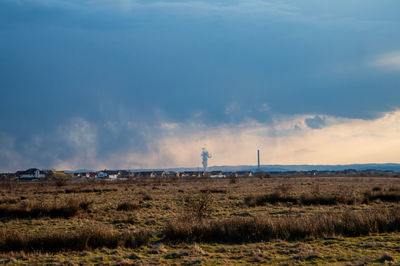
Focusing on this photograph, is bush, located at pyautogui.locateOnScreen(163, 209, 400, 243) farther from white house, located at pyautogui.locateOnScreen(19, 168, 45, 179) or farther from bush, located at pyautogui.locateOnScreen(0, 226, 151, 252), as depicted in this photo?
white house, located at pyautogui.locateOnScreen(19, 168, 45, 179)

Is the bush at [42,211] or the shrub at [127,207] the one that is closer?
the bush at [42,211]

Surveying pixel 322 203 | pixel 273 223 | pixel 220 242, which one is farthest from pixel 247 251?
pixel 322 203

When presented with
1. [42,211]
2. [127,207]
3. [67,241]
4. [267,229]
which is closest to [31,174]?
[42,211]

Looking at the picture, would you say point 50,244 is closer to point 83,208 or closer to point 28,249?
point 28,249

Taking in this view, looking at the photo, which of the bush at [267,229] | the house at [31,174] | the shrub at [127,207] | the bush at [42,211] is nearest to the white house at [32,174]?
the house at [31,174]

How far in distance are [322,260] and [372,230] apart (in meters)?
5.12

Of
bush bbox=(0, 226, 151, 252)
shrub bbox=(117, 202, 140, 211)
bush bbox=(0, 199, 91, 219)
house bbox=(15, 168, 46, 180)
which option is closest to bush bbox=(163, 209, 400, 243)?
bush bbox=(0, 226, 151, 252)

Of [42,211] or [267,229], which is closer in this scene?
[267,229]

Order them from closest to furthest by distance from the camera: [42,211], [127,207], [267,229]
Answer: [267,229] → [42,211] → [127,207]

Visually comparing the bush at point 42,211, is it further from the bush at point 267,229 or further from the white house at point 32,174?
the white house at point 32,174

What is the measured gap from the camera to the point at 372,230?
45.2ft

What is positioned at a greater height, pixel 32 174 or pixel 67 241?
pixel 67 241

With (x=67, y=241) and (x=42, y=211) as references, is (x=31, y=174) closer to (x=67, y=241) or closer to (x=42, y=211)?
(x=42, y=211)

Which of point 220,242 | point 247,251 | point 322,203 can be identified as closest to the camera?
point 247,251
